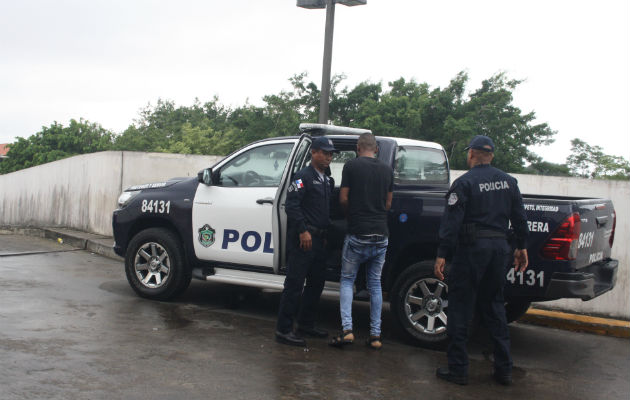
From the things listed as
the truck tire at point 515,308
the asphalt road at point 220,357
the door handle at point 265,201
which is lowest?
the asphalt road at point 220,357

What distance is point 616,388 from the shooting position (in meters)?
5.04

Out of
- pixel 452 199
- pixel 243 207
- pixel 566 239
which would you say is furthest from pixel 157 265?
pixel 566 239

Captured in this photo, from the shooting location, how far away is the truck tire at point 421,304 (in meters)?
5.71

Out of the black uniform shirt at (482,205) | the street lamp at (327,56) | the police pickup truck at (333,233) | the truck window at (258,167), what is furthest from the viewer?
the street lamp at (327,56)

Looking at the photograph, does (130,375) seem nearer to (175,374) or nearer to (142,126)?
(175,374)

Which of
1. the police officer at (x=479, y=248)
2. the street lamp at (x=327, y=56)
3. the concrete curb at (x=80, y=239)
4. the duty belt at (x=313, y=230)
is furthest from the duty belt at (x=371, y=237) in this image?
the concrete curb at (x=80, y=239)

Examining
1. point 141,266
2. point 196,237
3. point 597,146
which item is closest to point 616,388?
point 196,237

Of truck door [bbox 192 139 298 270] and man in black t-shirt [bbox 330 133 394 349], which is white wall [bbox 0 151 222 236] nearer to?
truck door [bbox 192 139 298 270]

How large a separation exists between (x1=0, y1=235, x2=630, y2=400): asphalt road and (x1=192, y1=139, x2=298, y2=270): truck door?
661mm

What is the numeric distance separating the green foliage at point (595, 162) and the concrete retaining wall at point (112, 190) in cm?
4441

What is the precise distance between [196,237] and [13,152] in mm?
61238

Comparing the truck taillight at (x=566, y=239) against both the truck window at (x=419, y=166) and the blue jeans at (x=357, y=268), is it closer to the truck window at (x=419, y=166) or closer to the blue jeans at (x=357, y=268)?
the blue jeans at (x=357, y=268)

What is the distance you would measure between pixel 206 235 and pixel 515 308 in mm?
3266

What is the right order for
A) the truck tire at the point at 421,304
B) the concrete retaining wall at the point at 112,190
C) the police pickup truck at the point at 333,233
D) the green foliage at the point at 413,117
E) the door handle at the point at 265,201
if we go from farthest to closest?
the green foliage at the point at 413,117 → the concrete retaining wall at the point at 112,190 → the door handle at the point at 265,201 → the truck tire at the point at 421,304 → the police pickup truck at the point at 333,233
